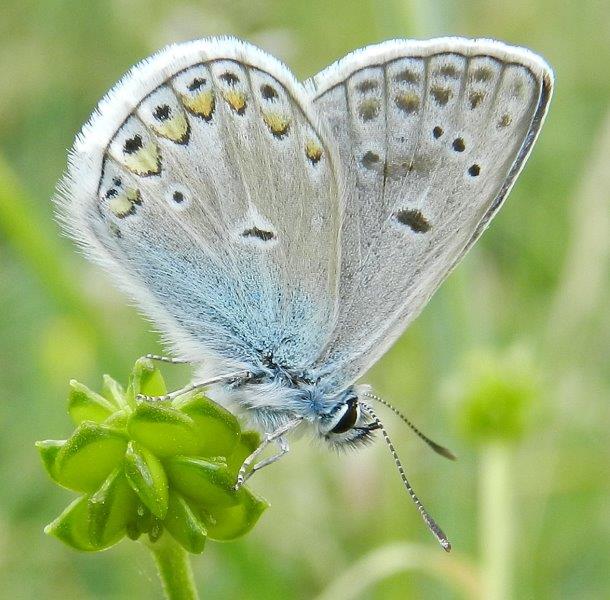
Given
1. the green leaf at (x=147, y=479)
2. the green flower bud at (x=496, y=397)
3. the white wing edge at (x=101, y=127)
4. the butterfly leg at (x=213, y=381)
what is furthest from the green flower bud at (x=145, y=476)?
the green flower bud at (x=496, y=397)

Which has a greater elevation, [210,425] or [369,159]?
[369,159]

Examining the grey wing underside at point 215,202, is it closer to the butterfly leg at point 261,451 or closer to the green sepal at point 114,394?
the butterfly leg at point 261,451

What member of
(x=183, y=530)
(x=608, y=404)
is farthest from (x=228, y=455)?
(x=608, y=404)

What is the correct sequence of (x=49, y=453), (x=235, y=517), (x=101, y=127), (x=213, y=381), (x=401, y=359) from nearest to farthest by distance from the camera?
(x=49, y=453) → (x=235, y=517) → (x=213, y=381) → (x=101, y=127) → (x=401, y=359)

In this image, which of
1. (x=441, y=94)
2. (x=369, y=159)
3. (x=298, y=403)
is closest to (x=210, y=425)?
(x=298, y=403)

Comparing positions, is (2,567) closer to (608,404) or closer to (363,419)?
(363,419)

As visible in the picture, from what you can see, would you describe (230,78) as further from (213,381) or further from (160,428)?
(160,428)
